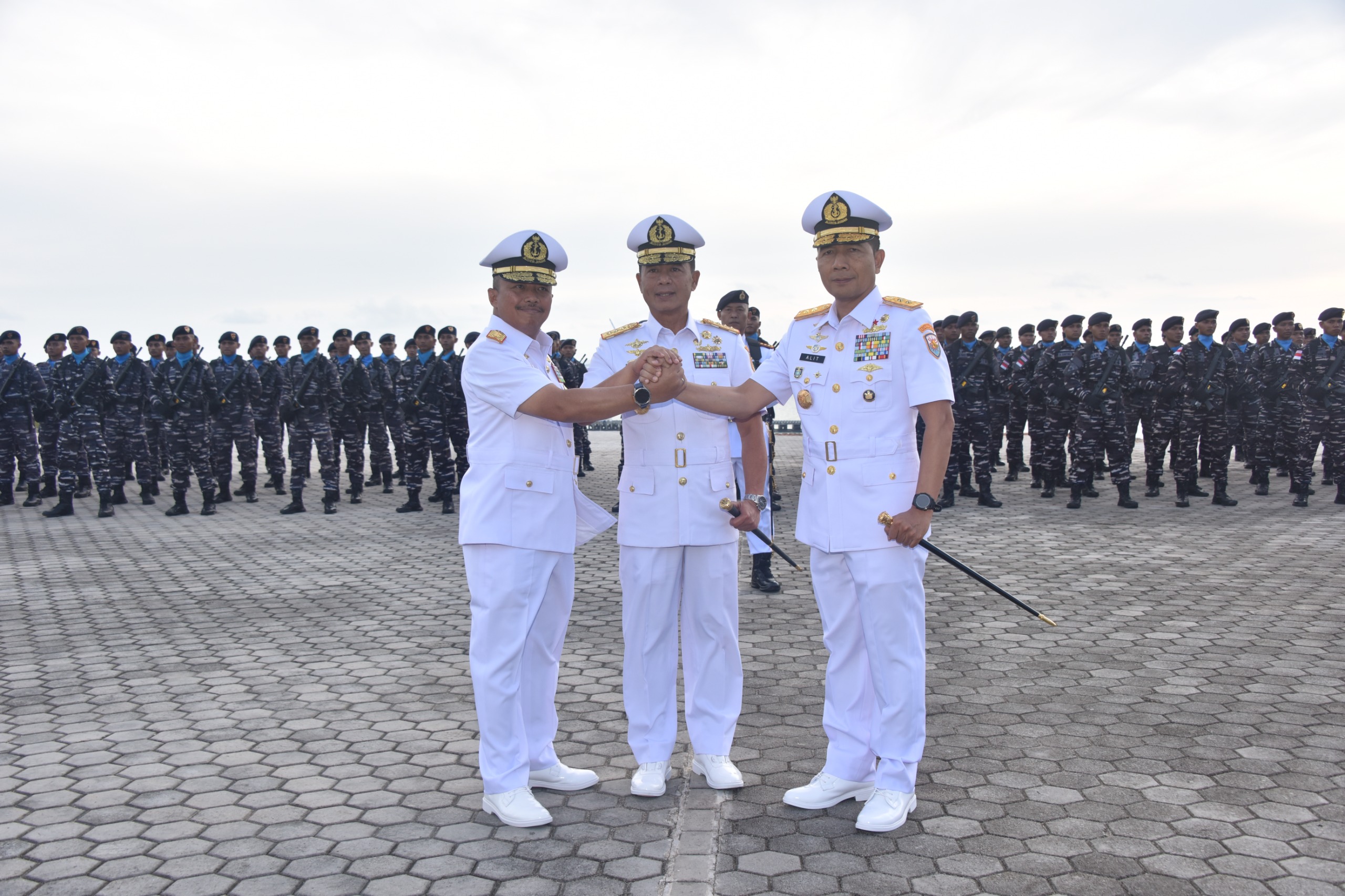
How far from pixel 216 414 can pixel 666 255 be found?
11.8 metres

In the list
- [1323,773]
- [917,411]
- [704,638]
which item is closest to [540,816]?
[704,638]

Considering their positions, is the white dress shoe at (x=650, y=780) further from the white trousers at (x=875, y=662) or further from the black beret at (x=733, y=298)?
the black beret at (x=733, y=298)

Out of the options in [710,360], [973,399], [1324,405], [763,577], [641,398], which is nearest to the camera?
[641,398]

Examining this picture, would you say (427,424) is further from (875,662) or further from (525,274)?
(875,662)

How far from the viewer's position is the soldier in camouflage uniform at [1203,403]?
498 inches

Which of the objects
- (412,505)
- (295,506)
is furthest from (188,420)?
(412,505)

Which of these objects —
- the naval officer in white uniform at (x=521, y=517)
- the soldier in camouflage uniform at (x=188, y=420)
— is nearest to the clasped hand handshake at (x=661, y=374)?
the naval officer in white uniform at (x=521, y=517)

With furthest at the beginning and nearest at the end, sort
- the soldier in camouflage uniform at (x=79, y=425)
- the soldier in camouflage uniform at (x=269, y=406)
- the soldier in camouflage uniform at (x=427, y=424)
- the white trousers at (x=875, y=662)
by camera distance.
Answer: the soldier in camouflage uniform at (x=269, y=406) → the soldier in camouflage uniform at (x=427, y=424) → the soldier in camouflage uniform at (x=79, y=425) → the white trousers at (x=875, y=662)

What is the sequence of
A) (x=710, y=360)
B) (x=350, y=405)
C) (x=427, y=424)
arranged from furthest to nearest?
(x=350, y=405) < (x=427, y=424) < (x=710, y=360)

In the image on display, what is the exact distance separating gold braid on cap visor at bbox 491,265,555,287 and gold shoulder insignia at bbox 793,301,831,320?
1024mm

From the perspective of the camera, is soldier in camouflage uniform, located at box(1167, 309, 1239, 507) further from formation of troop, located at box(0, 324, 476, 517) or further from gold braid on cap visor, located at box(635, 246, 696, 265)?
gold braid on cap visor, located at box(635, 246, 696, 265)

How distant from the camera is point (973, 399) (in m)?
12.5

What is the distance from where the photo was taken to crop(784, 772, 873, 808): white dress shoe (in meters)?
3.62

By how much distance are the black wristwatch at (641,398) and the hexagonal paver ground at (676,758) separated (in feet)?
4.89
